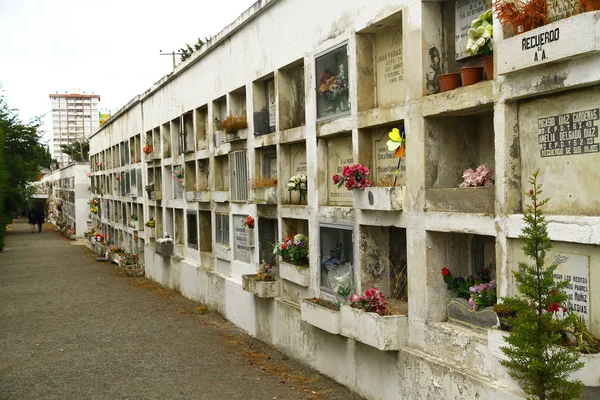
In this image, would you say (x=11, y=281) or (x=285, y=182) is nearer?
(x=285, y=182)

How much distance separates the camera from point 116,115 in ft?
74.0

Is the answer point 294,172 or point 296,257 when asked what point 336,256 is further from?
point 294,172

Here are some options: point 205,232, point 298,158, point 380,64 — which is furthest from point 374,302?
point 205,232

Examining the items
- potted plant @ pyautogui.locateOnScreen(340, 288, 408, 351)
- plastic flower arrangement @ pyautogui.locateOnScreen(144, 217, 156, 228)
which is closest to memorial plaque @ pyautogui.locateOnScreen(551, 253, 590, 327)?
potted plant @ pyautogui.locateOnScreen(340, 288, 408, 351)

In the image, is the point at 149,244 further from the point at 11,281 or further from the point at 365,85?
the point at 365,85

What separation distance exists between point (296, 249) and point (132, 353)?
2628 mm

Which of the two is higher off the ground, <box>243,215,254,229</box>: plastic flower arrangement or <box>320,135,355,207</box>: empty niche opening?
<box>320,135,355,207</box>: empty niche opening

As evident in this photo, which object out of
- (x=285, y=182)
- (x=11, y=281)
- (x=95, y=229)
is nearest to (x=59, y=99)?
(x=95, y=229)

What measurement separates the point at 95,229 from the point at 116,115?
7.36 m

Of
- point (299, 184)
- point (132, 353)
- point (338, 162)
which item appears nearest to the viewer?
point (338, 162)

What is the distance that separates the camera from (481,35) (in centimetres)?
493

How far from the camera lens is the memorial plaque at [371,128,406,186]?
20.8 feet

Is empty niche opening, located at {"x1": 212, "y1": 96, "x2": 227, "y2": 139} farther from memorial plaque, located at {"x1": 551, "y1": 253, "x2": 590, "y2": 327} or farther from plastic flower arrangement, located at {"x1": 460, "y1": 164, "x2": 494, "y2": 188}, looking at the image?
memorial plaque, located at {"x1": 551, "y1": 253, "x2": 590, "y2": 327}

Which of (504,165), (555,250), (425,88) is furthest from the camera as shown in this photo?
(425,88)
